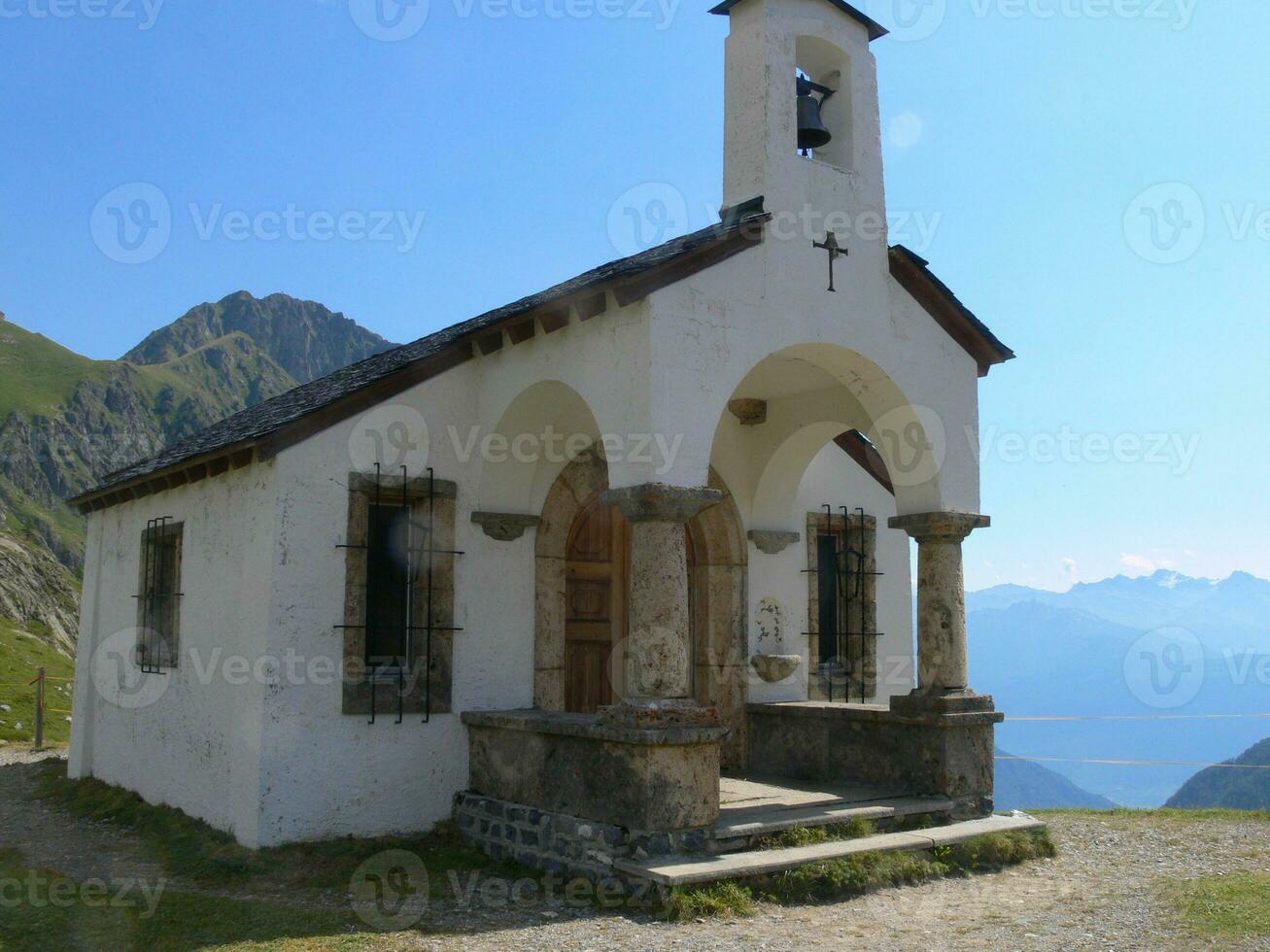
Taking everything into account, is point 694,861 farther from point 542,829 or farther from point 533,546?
point 533,546

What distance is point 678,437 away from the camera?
7.23m

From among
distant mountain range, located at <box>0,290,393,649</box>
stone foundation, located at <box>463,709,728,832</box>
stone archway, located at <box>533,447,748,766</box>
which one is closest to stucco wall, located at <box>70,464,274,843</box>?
stone foundation, located at <box>463,709,728,832</box>

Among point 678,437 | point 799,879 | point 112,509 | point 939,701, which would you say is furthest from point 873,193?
point 112,509

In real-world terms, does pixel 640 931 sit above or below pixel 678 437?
Result: below

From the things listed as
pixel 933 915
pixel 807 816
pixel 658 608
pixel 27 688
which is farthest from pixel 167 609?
pixel 27 688

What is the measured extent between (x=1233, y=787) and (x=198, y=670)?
7075 cm

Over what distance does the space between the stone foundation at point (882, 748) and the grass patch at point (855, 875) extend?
42 centimetres

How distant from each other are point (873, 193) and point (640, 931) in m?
5.95

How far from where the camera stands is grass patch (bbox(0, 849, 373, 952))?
6.05 m

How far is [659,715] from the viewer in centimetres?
684

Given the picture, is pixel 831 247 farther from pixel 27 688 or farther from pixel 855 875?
pixel 27 688

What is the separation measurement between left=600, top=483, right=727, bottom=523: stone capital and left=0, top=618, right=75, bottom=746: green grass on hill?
43.0 feet

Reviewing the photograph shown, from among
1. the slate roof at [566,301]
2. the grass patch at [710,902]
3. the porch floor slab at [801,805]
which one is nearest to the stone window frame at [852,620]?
the porch floor slab at [801,805]

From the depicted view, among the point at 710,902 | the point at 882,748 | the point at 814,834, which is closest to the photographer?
the point at 710,902
